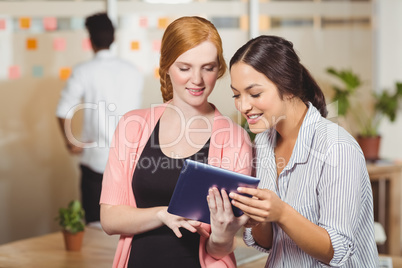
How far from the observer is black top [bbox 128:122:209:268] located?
66.5 inches

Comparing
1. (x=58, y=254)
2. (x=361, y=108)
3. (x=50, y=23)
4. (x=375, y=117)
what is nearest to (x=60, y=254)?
(x=58, y=254)

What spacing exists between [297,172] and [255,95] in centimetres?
27

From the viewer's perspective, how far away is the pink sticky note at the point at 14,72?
177 inches

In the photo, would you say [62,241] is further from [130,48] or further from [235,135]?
[130,48]

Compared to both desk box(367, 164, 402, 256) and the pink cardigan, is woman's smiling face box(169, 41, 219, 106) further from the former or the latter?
desk box(367, 164, 402, 256)

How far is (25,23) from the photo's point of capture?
4.50 meters

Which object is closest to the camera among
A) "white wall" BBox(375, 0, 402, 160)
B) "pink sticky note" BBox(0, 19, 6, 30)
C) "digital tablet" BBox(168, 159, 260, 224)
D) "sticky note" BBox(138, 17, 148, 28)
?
"digital tablet" BBox(168, 159, 260, 224)

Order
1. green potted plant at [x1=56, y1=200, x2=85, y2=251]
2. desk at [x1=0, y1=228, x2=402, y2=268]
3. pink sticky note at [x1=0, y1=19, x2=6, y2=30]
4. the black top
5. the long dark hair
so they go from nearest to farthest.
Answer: the long dark hair
the black top
desk at [x1=0, y1=228, x2=402, y2=268]
green potted plant at [x1=56, y1=200, x2=85, y2=251]
pink sticky note at [x1=0, y1=19, x2=6, y2=30]

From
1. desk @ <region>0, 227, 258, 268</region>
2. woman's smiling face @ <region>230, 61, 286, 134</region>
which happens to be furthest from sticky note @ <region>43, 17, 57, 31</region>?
woman's smiling face @ <region>230, 61, 286, 134</region>

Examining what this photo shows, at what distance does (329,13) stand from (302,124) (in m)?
4.21

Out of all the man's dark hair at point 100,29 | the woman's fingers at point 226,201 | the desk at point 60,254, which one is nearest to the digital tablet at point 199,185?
the woman's fingers at point 226,201

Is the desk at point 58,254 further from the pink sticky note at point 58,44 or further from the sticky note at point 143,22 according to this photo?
the sticky note at point 143,22

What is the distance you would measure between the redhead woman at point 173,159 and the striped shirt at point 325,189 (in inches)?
4.4

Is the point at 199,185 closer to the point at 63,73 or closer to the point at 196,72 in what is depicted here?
the point at 196,72
